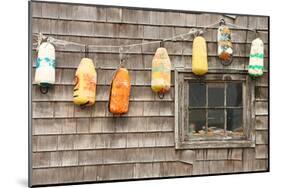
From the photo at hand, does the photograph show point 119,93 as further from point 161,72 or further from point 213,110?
point 213,110

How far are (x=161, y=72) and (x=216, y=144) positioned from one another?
3.59ft

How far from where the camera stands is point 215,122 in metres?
5.11

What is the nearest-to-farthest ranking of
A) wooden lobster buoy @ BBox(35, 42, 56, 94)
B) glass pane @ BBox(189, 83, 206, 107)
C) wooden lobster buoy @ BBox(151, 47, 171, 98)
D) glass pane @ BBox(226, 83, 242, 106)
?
wooden lobster buoy @ BBox(35, 42, 56, 94) → wooden lobster buoy @ BBox(151, 47, 171, 98) → glass pane @ BBox(189, 83, 206, 107) → glass pane @ BBox(226, 83, 242, 106)

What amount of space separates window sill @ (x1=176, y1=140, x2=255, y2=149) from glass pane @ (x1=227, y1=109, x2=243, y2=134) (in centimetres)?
13

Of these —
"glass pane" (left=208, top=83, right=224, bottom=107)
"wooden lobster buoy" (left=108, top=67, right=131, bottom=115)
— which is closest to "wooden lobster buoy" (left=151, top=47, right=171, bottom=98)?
"wooden lobster buoy" (left=108, top=67, right=131, bottom=115)

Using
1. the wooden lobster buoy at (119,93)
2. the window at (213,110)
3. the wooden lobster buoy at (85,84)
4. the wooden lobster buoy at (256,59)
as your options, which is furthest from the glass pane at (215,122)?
the wooden lobster buoy at (85,84)

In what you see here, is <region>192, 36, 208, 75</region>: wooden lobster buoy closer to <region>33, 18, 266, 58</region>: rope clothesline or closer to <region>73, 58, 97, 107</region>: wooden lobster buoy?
<region>33, 18, 266, 58</region>: rope clothesline

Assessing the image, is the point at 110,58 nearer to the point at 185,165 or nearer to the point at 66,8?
the point at 66,8

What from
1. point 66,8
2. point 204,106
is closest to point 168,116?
point 204,106

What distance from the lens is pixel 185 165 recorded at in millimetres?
4973

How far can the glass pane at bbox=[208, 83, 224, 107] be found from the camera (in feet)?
16.7

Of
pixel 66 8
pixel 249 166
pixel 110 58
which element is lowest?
pixel 249 166

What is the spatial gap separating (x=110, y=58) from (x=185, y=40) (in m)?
0.89

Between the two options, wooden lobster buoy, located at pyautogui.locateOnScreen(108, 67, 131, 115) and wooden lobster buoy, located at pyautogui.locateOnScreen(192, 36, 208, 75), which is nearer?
wooden lobster buoy, located at pyautogui.locateOnScreen(108, 67, 131, 115)
